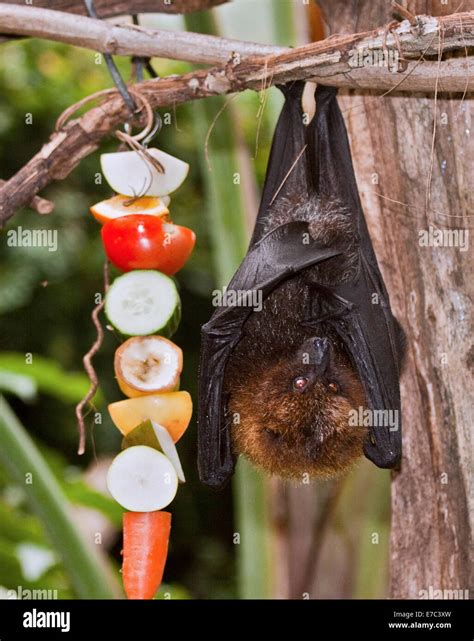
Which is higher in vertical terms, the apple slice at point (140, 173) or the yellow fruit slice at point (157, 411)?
the apple slice at point (140, 173)

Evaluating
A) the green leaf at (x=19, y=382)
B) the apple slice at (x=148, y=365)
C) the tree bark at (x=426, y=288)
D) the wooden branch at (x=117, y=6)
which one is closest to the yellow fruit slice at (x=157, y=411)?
the apple slice at (x=148, y=365)

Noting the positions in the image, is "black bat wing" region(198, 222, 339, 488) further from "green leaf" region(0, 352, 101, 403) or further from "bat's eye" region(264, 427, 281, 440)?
"green leaf" region(0, 352, 101, 403)

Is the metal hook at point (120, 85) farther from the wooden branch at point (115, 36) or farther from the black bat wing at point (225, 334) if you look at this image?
the black bat wing at point (225, 334)

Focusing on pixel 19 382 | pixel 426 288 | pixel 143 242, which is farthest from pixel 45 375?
pixel 426 288

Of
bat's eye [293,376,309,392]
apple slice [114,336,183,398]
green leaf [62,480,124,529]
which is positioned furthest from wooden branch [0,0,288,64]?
green leaf [62,480,124,529]

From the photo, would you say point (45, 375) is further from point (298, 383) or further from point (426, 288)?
point (426, 288)

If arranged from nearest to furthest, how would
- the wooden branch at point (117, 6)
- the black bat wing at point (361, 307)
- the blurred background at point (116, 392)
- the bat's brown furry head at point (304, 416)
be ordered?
the black bat wing at point (361, 307)
the bat's brown furry head at point (304, 416)
the wooden branch at point (117, 6)
the blurred background at point (116, 392)

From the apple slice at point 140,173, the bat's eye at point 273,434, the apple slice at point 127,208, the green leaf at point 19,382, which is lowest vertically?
the bat's eye at point 273,434
